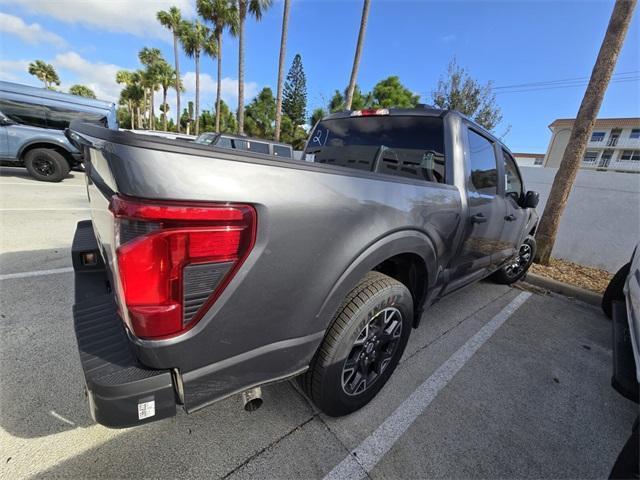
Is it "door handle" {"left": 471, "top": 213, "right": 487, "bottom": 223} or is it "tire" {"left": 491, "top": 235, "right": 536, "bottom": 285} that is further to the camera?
"tire" {"left": 491, "top": 235, "right": 536, "bottom": 285}

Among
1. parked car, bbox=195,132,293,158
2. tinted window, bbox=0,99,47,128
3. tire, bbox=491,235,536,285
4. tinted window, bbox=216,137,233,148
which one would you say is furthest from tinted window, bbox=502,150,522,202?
tinted window, bbox=0,99,47,128

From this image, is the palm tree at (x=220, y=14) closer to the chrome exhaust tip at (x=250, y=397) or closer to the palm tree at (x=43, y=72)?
the chrome exhaust tip at (x=250, y=397)

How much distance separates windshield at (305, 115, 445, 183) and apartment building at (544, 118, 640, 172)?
43409 millimetres

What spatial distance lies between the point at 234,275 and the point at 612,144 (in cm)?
5954

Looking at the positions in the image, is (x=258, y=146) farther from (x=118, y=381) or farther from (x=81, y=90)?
(x=81, y=90)

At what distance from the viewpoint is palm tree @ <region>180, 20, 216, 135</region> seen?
29.3 meters

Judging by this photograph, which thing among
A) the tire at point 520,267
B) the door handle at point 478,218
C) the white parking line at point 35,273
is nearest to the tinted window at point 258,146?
the white parking line at point 35,273

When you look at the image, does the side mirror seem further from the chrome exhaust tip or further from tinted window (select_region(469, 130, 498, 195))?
the chrome exhaust tip

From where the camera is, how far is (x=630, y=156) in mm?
40812

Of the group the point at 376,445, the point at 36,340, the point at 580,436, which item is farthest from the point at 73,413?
the point at 580,436

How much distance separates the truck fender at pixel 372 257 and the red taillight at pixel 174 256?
1.72 ft

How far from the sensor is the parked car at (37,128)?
24.6ft

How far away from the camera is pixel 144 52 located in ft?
131

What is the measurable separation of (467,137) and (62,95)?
1076 centimetres
